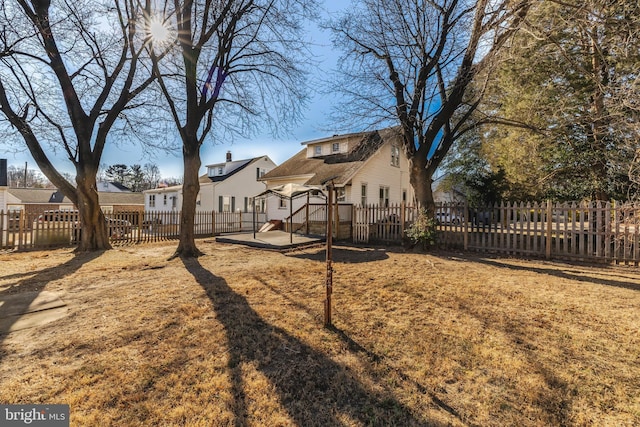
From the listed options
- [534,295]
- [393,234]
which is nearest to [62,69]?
[393,234]

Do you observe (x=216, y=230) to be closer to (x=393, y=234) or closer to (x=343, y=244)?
(x=343, y=244)

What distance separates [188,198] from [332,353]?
823cm

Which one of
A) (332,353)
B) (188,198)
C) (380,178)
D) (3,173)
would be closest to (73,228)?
(188,198)

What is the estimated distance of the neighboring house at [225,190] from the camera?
2480 centimetres

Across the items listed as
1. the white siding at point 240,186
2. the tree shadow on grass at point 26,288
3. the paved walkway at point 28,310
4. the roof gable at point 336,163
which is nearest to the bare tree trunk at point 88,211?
the tree shadow on grass at point 26,288

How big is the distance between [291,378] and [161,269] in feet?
20.4

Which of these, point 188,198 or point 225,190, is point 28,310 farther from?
point 225,190

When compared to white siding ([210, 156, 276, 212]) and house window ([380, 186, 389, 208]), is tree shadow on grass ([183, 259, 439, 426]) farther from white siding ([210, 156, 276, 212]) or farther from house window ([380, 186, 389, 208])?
white siding ([210, 156, 276, 212])

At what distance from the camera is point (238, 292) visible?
18.0 ft

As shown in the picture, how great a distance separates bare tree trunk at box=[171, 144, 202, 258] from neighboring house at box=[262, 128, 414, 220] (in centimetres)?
796

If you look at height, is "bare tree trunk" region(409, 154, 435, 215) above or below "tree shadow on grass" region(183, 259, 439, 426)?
above

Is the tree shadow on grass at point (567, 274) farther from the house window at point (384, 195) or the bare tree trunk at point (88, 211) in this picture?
the bare tree trunk at point (88, 211)

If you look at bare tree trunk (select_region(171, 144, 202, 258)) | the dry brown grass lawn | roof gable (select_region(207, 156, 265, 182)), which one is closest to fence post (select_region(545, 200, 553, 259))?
the dry brown grass lawn

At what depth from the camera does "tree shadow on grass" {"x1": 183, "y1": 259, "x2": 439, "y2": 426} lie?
229 centimetres
